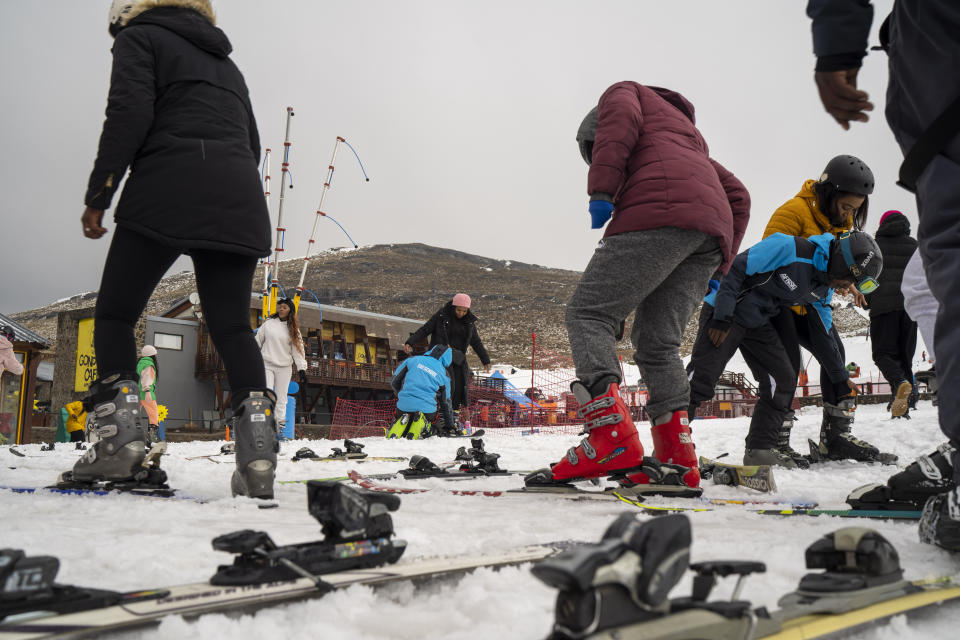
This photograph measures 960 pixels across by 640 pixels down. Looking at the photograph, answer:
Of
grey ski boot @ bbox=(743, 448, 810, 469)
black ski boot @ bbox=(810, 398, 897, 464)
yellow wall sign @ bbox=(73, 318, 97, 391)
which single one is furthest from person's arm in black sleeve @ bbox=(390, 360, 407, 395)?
yellow wall sign @ bbox=(73, 318, 97, 391)

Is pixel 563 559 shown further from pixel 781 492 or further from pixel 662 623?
pixel 781 492

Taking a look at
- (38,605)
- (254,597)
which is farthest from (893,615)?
(38,605)

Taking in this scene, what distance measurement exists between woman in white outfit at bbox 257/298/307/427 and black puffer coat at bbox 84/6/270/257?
6426 millimetres

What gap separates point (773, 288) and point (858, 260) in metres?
0.54

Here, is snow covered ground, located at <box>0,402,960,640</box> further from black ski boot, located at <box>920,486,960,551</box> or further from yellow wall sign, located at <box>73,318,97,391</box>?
yellow wall sign, located at <box>73,318,97,391</box>

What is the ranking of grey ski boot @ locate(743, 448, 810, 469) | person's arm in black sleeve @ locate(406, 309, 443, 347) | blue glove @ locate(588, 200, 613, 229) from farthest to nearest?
person's arm in black sleeve @ locate(406, 309, 443, 347) < grey ski boot @ locate(743, 448, 810, 469) < blue glove @ locate(588, 200, 613, 229)

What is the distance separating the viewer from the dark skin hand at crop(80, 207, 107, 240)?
101 inches

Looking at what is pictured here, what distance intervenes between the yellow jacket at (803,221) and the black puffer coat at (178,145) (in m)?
3.96

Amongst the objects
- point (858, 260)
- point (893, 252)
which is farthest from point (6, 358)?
point (893, 252)

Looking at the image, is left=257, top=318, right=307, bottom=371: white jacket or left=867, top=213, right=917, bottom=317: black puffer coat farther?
left=257, top=318, right=307, bottom=371: white jacket

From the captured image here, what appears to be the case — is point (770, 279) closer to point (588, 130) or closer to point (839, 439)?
point (839, 439)

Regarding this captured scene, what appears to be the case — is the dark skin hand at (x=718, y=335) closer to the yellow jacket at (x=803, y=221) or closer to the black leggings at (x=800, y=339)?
the black leggings at (x=800, y=339)

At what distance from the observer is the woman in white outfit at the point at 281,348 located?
8.91 meters

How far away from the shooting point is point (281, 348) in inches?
352
